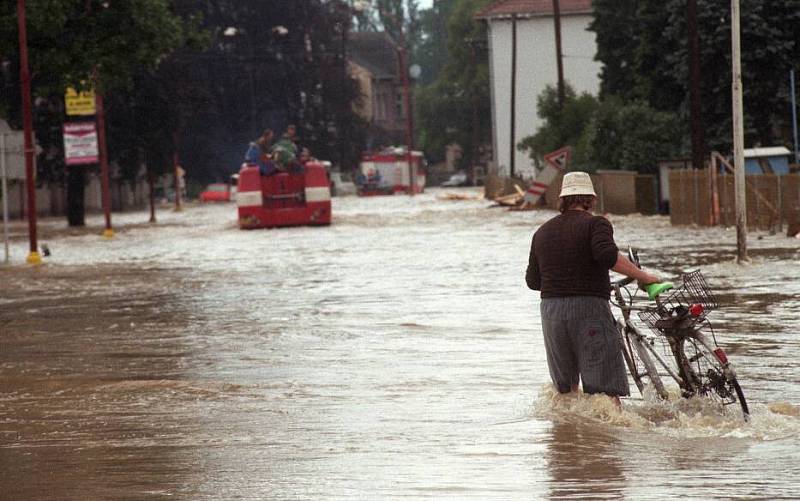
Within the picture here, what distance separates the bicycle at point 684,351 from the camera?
9680 mm

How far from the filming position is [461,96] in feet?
407

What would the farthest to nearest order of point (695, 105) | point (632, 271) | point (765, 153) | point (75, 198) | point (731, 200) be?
point (75, 198), point (765, 153), point (695, 105), point (731, 200), point (632, 271)

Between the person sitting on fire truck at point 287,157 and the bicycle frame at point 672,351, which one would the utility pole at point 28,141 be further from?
the bicycle frame at point 672,351

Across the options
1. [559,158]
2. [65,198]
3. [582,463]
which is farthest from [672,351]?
[65,198]

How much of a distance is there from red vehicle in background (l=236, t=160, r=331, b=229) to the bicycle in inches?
1389

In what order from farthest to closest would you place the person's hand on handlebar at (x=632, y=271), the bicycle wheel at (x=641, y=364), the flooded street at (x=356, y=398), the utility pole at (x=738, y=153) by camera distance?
1. the utility pole at (x=738, y=153)
2. the bicycle wheel at (x=641, y=364)
3. the person's hand on handlebar at (x=632, y=271)
4. the flooded street at (x=356, y=398)

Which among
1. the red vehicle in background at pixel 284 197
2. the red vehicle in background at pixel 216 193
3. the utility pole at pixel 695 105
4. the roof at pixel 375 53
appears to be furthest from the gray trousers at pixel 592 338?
the roof at pixel 375 53

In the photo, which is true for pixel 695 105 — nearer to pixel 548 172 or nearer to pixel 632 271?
pixel 548 172

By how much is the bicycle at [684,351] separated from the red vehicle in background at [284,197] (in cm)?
3528

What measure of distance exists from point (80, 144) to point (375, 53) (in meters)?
105

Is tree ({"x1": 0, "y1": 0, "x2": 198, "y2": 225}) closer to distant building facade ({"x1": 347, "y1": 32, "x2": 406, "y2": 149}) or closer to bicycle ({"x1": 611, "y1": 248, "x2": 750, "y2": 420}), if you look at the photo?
bicycle ({"x1": 611, "y1": 248, "x2": 750, "y2": 420})

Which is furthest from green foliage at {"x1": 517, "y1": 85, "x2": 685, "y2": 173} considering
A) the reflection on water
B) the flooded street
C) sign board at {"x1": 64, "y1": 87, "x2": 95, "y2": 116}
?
the reflection on water

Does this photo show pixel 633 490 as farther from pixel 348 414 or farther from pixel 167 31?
pixel 167 31

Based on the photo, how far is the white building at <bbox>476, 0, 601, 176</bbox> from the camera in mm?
88750
